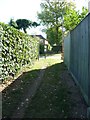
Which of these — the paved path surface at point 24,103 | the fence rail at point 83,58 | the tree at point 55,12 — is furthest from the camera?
the tree at point 55,12

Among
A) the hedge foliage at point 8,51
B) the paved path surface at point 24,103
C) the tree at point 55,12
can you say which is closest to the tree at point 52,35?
the tree at point 55,12

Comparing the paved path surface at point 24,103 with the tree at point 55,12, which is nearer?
the paved path surface at point 24,103

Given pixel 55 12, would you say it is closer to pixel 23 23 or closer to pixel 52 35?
pixel 52 35

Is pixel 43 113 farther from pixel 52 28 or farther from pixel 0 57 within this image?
pixel 52 28

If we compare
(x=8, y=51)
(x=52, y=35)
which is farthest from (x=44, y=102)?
(x=52, y=35)

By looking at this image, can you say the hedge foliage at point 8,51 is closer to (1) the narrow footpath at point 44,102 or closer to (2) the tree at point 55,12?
(1) the narrow footpath at point 44,102

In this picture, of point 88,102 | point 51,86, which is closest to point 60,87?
point 51,86

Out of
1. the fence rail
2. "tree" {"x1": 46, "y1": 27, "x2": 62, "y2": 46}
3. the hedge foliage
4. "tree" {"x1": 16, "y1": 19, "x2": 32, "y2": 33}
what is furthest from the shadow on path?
"tree" {"x1": 16, "y1": 19, "x2": 32, "y2": 33}

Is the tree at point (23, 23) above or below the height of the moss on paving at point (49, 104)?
above

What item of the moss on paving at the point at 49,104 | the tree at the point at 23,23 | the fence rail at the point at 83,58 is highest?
the tree at the point at 23,23

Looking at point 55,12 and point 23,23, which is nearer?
point 55,12

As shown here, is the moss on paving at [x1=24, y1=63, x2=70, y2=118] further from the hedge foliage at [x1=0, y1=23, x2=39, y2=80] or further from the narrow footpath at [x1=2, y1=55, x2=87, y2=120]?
the hedge foliage at [x1=0, y1=23, x2=39, y2=80]

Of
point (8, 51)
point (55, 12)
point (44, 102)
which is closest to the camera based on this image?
point (44, 102)

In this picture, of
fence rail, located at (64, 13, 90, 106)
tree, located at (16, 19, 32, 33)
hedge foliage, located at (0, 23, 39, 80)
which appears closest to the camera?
fence rail, located at (64, 13, 90, 106)
